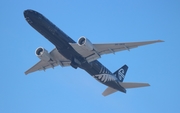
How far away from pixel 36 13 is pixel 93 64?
925 cm

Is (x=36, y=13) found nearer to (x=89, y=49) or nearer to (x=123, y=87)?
(x=89, y=49)

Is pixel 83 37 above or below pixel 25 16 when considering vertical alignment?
below

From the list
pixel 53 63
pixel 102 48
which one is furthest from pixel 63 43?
pixel 53 63

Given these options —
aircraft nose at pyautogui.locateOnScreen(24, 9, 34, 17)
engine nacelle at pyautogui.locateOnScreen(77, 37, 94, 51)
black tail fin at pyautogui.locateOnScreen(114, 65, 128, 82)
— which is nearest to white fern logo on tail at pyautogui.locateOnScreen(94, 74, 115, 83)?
black tail fin at pyautogui.locateOnScreen(114, 65, 128, 82)

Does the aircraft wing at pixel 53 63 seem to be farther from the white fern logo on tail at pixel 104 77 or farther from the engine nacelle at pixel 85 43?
the engine nacelle at pixel 85 43

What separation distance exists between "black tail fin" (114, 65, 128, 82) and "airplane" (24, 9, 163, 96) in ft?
6.58

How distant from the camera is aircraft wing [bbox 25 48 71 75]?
38.0m

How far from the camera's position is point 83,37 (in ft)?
110

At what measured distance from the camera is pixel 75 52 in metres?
35.1

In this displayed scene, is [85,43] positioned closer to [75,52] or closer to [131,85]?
[75,52]

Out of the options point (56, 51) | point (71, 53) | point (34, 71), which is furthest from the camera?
point (34, 71)

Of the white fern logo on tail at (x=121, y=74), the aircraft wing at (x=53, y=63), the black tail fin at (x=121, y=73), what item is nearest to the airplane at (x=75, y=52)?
the aircraft wing at (x=53, y=63)

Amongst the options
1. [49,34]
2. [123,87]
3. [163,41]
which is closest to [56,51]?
[49,34]

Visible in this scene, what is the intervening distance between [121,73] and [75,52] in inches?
433
